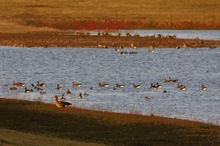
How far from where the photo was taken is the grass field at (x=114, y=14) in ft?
278

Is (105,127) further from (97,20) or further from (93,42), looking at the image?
(97,20)

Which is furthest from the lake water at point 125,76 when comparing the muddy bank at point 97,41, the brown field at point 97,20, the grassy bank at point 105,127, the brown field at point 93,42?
the brown field at point 97,20

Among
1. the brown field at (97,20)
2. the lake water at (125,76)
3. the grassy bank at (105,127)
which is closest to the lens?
the grassy bank at (105,127)

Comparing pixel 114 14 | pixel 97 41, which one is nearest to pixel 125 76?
pixel 97 41

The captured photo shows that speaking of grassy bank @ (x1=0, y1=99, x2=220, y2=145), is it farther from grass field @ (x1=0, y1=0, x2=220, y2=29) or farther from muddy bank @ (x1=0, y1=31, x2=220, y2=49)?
grass field @ (x1=0, y1=0, x2=220, y2=29)

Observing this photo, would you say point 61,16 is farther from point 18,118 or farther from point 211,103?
point 18,118

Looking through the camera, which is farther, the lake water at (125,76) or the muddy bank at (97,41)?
the muddy bank at (97,41)

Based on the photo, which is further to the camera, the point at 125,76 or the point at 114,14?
the point at 114,14

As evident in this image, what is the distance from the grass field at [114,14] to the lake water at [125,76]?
22.4 meters

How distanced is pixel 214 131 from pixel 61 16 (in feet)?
224

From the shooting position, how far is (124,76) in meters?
45.4

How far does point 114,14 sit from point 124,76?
4772cm

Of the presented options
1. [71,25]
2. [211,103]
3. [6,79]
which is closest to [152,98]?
[211,103]

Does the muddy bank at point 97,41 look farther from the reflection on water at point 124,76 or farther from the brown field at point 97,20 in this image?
the reflection on water at point 124,76
